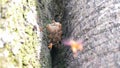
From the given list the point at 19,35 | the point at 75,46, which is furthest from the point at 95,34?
the point at 19,35

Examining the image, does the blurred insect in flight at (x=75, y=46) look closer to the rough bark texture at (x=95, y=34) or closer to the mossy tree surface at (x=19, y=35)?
the rough bark texture at (x=95, y=34)

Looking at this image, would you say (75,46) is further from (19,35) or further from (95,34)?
(19,35)

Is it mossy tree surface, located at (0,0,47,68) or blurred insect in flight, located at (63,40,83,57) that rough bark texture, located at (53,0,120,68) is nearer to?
blurred insect in flight, located at (63,40,83,57)

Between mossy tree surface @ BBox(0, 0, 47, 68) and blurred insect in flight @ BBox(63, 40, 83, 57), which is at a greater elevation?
mossy tree surface @ BBox(0, 0, 47, 68)

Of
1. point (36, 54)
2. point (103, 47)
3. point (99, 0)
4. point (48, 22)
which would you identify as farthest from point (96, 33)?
point (48, 22)

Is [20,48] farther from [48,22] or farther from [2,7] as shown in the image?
[48,22]

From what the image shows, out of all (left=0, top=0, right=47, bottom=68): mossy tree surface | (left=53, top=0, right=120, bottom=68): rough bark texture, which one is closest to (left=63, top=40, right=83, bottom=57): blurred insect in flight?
(left=53, top=0, right=120, bottom=68): rough bark texture
